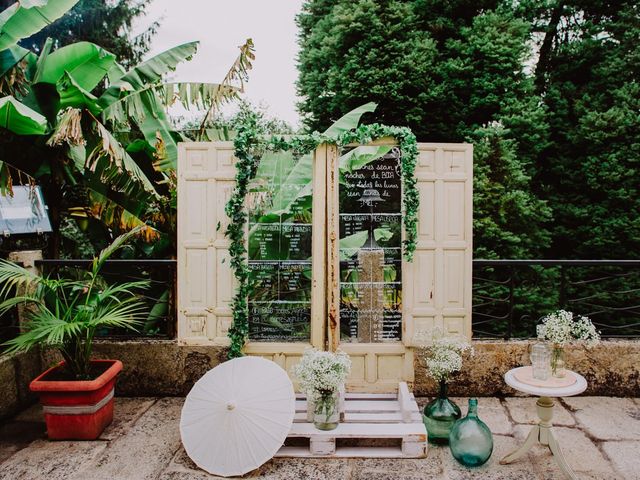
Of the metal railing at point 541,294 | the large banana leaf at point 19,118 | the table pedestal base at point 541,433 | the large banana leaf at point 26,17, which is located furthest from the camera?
the metal railing at point 541,294

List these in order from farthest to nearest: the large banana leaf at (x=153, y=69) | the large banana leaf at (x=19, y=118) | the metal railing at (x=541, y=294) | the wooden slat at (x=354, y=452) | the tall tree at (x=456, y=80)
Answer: the tall tree at (x=456, y=80)
the metal railing at (x=541, y=294)
the large banana leaf at (x=153, y=69)
the large banana leaf at (x=19, y=118)
the wooden slat at (x=354, y=452)

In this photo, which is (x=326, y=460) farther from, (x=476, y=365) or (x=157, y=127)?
(x=157, y=127)

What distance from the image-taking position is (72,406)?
12.9 ft

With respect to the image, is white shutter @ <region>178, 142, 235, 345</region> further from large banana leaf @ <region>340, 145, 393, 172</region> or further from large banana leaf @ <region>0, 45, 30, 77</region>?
large banana leaf @ <region>0, 45, 30, 77</region>

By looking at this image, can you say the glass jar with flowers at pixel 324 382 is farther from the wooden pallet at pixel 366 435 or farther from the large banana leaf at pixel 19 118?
the large banana leaf at pixel 19 118

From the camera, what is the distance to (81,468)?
3559 mm

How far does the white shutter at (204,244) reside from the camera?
445cm

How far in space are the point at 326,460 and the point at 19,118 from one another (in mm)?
3838

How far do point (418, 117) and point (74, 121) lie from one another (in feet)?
20.9

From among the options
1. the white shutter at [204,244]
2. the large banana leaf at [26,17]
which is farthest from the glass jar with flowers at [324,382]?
the large banana leaf at [26,17]

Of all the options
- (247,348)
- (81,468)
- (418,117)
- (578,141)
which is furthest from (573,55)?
(81,468)

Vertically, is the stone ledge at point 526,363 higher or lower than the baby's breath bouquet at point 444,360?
lower

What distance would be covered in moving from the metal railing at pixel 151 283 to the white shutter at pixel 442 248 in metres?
2.34

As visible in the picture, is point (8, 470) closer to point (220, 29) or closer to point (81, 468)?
point (81, 468)
